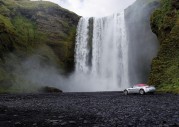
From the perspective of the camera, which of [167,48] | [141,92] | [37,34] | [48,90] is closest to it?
[141,92]

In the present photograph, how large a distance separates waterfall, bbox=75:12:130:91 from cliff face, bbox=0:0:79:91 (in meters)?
4.28

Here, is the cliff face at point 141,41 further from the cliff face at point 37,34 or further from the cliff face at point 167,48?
the cliff face at point 37,34

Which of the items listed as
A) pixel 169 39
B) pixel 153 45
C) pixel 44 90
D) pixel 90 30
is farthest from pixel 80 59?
pixel 169 39

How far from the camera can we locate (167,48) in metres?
57.2

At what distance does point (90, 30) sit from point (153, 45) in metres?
25.9

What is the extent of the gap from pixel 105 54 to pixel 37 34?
24075mm

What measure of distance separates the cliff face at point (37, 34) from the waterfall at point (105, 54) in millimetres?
4281

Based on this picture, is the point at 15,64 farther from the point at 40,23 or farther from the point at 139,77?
the point at 139,77

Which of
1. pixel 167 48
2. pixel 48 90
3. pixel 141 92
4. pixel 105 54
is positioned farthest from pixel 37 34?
pixel 141 92

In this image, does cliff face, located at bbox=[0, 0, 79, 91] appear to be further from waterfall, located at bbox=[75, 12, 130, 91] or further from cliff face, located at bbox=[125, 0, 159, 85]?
cliff face, located at bbox=[125, 0, 159, 85]

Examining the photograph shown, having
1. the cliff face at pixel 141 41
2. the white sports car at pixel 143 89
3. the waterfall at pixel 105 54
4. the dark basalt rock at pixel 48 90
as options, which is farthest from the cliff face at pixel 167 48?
the dark basalt rock at pixel 48 90

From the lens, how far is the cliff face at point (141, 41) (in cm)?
7488

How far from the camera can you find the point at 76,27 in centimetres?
9962

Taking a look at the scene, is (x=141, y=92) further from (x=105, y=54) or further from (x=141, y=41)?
(x=105, y=54)
